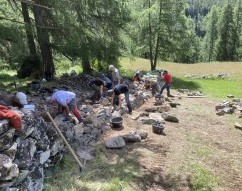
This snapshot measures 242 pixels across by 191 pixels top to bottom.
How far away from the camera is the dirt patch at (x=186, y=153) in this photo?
10.1 m

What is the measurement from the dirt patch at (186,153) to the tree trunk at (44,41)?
724cm

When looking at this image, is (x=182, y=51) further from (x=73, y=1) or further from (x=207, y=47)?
(x=207, y=47)

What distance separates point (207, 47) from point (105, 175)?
72498 millimetres

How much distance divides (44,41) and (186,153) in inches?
426

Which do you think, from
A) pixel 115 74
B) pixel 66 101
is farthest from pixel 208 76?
pixel 66 101

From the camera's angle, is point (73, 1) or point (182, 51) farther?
point (182, 51)

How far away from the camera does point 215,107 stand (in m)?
19.0

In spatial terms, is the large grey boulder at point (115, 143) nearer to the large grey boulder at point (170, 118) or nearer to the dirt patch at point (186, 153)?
the dirt patch at point (186, 153)

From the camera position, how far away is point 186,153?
38.7ft

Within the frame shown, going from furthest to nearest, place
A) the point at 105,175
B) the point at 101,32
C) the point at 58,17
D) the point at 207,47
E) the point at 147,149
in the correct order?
the point at 207,47 < the point at 101,32 < the point at 58,17 < the point at 147,149 < the point at 105,175

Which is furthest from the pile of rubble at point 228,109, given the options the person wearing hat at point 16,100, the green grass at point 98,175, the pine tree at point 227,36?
the pine tree at point 227,36

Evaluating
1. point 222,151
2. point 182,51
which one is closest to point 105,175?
point 222,151

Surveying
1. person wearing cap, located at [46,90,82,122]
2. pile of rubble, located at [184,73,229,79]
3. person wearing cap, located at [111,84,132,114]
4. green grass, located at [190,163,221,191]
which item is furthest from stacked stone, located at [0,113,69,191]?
pile of rubble, located at [184,73,229,79]

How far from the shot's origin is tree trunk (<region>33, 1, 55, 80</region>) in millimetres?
19547
